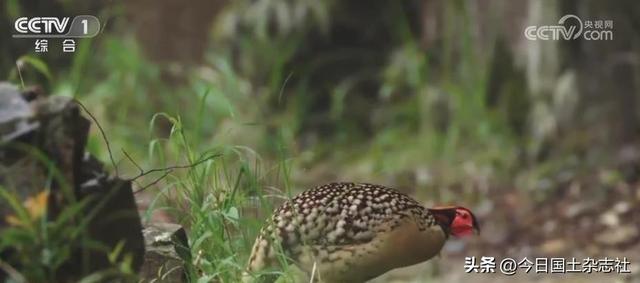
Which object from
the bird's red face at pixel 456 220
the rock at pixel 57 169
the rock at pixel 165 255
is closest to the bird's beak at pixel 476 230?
the bird's red face at pixel 456 220

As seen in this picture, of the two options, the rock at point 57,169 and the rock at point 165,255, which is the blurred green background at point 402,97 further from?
the rock at point 57,169

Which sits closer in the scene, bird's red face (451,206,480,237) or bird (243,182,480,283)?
bird (243,182,480,283)

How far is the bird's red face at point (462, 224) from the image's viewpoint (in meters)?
1.82

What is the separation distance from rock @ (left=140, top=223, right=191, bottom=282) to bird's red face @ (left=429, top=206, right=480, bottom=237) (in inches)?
13.4

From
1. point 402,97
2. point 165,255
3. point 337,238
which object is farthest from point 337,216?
point 402,97

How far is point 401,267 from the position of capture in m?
1.73

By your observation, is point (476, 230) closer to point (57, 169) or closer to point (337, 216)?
point (337, 216)

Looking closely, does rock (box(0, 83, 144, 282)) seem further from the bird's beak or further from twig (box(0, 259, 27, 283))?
the bird's beak

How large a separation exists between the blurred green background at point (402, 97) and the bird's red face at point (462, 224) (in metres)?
0.08

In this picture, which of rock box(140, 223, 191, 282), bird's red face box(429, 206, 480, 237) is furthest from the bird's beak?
rock box(140, 223, 191, 282)

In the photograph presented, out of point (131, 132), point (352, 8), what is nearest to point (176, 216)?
point (131, 132)

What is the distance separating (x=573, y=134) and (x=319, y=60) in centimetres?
54

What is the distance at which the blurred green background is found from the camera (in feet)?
6.89

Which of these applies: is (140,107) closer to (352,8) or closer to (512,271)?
(352,8)
